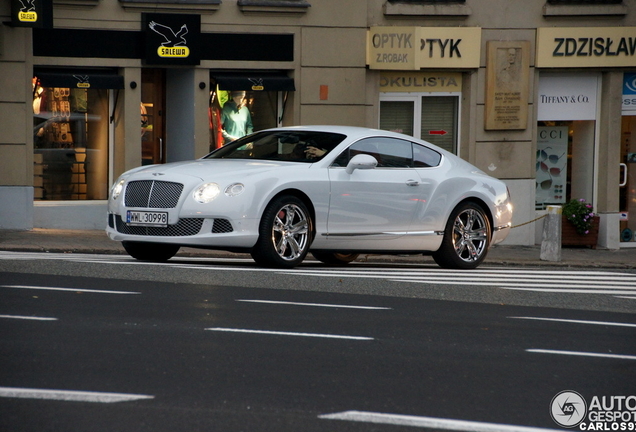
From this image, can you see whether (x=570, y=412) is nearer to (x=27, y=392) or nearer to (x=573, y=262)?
(x=27, y=392)

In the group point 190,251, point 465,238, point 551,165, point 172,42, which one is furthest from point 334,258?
point 551,165

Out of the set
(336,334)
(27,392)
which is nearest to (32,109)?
(336,334)

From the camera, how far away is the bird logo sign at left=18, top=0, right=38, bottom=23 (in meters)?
17.2

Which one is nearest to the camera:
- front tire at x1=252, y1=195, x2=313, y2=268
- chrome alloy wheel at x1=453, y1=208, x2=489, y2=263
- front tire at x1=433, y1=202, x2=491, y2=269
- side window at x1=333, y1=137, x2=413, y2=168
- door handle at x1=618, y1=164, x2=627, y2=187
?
front tire at x1=252, y1=195, x2=313, y2=268

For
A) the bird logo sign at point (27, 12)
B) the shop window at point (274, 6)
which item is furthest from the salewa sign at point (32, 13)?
the shop window at point (274, 6)

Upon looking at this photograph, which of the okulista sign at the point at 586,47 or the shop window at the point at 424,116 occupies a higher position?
the okulista sign at the point at 586,47

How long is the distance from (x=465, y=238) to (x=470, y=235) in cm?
10

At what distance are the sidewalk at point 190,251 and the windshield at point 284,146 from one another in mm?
2989

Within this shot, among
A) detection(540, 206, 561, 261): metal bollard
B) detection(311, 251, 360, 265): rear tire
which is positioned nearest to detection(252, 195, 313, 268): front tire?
detection(311, 251, 360, 265): rear tire

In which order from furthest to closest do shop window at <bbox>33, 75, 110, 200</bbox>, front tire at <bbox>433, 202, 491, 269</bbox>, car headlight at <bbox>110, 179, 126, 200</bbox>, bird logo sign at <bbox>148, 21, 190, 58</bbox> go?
bird logo sign at <bbox>148, 21, 190, 58</bbox> < shop window at <bbox>33, 75, 110, 200</bbox> < front tire at <bbox>433, 202, 491, 269</bbox> < car headlight at <bbox>110, 179, 126, 200</bbox>

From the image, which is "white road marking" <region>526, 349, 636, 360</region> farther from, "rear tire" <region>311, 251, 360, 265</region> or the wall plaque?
the wall plaque

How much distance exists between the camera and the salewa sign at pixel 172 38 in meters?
18.5

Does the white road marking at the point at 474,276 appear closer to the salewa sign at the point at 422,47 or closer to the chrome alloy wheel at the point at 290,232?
the chrome alloy wheel at the point at 290,232

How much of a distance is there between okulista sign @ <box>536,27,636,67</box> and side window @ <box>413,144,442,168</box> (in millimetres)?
8514
